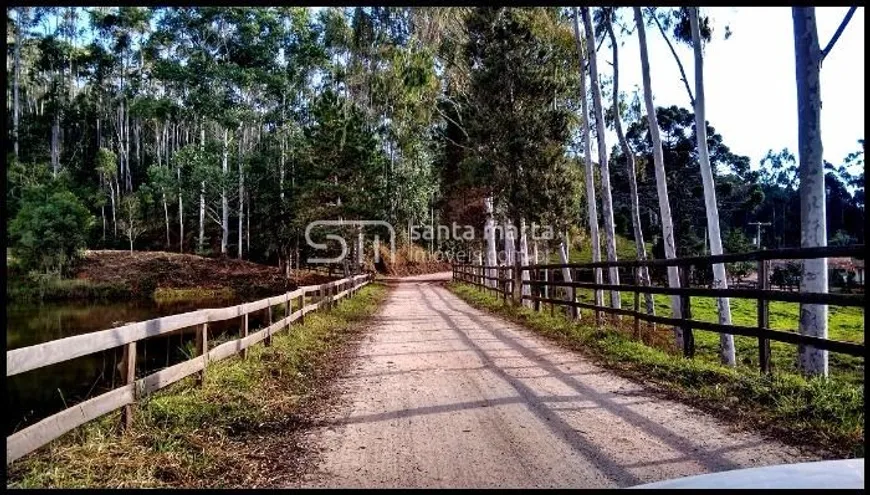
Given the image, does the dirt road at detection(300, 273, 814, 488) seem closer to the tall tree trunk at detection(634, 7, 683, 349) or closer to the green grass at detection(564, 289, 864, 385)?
the green grass at detection(564, 289, 864, 385)

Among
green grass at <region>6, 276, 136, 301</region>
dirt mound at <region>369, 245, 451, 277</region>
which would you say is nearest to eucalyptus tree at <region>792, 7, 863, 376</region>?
green grass at <region>6, 276, 136, 301</region>

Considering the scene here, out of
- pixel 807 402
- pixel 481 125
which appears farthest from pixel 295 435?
pixel 481 125

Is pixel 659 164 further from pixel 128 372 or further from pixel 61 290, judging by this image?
pixel 61 290

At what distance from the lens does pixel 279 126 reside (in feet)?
→ 134

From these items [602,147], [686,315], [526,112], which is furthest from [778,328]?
[686,315]

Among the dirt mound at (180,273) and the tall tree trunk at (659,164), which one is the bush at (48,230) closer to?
the dirt mound at (180,273)

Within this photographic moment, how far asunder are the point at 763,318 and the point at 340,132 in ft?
83.4

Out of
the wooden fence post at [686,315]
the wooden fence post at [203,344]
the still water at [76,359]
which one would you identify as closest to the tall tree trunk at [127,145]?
the still water at [76,359]

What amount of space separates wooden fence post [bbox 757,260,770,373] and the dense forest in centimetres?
485

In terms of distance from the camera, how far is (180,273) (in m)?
33.2

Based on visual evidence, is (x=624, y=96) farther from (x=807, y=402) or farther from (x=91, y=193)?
(x=91, y=193)

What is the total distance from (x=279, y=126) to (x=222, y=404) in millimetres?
38201

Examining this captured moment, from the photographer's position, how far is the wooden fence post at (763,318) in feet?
18.8

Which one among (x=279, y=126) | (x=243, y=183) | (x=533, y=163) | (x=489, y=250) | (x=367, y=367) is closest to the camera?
Result: (x=367, y=367)
